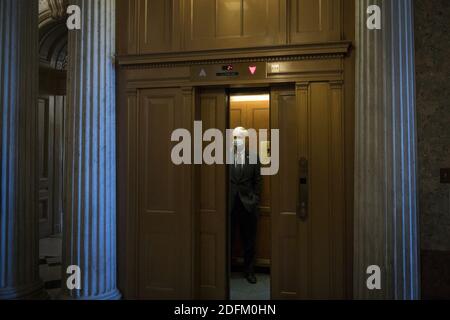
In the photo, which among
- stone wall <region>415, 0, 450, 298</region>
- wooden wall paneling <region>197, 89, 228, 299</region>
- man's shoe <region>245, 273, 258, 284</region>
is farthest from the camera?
man's shoe <region>245, 273, 258, 284</region>

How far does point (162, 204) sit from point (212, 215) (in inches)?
19.6

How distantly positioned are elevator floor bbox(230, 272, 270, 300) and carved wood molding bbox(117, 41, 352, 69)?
237cm

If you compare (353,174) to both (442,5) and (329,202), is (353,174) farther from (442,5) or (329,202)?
(442,5)

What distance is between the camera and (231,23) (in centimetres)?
372

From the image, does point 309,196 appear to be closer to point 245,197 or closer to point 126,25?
point 245,197

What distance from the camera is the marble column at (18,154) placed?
3.73 m

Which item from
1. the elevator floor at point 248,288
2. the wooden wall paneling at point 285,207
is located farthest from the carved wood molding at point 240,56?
the elevator floor at point 248,288

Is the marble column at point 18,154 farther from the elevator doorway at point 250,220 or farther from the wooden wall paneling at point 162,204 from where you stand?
the elevator doorway at point 250,220

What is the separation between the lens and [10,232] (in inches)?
148

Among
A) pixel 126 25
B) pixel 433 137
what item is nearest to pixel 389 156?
pixel 433 137

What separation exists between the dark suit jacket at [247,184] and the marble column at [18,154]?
6.77 feet

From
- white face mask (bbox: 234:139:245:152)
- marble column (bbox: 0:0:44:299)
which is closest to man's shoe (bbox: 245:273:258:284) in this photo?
white face mask (bbox: 234:139:245:152)

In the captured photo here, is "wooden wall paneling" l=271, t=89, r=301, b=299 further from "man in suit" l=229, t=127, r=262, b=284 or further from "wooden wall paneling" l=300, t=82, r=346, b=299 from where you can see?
"man in suit" l=229, t=127, r=262, b=284

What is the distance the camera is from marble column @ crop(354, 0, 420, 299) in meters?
3.00
